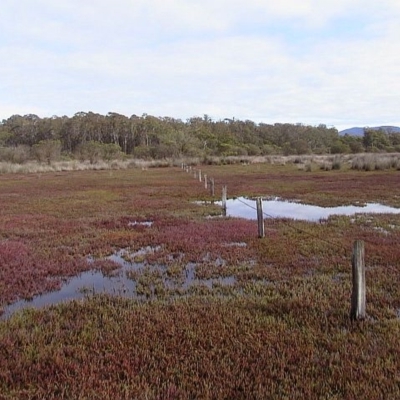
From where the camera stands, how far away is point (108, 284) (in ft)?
28.5

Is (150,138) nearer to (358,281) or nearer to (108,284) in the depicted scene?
(108,284)

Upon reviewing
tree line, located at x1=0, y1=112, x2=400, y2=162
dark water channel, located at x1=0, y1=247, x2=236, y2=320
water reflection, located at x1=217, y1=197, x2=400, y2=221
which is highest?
tree line, located at x1=0, y1=112, x2=400, y2=162

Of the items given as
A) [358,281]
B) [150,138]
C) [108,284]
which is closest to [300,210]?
[108,284]

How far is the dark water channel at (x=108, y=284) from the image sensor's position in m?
7.65

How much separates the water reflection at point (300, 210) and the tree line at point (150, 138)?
58.7 m

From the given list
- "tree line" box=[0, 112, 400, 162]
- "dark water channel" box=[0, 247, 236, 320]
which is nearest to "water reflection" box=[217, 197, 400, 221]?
"dark water channel" box=[0, 247, 236, 320]

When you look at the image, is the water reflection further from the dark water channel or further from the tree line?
the tree line

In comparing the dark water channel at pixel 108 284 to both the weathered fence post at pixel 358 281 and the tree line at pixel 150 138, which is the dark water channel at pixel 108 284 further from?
the tree line at pixel 150 138

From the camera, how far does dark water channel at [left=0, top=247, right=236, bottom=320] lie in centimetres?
765

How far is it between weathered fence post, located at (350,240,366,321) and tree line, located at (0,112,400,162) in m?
73.6

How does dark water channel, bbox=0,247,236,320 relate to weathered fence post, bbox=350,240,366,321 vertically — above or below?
below

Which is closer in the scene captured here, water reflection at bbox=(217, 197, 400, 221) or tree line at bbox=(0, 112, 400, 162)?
water reflection at bbox=(217, 197, 400, 221)

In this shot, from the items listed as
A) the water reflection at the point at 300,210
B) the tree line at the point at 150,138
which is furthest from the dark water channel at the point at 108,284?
the tree line at the point at 150,138

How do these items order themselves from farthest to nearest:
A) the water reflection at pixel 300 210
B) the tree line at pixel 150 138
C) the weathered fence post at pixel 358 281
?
the tree line at pixel 150 138 < the water reflection at pixel 300 210 < the weathered fence post at pixel 358 281
